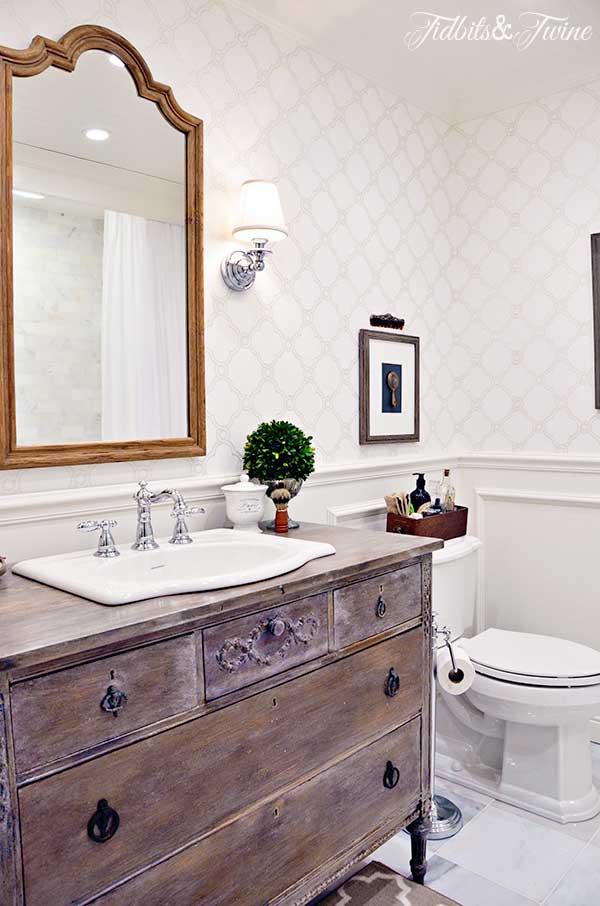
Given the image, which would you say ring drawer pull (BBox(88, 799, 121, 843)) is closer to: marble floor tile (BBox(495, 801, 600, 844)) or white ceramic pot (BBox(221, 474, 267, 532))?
white ceramic pot (BBox(221, 474, 267, 532))

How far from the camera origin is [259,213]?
203 cm

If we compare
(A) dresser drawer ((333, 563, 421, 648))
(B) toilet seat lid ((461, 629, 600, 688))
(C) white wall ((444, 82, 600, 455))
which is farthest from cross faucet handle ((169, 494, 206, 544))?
(C) white wall ((444, 82, 600, 455))

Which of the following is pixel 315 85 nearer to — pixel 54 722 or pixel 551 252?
pixel 551 252

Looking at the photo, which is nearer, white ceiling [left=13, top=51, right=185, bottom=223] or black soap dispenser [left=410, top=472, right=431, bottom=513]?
white ceiling [left=13, top=51, right=185, bottom=223]

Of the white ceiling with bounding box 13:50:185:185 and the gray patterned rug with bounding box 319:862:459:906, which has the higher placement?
the white ceiling with bounding box 13:50:185:185

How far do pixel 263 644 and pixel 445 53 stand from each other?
2166 millimetres

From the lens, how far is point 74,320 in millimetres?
1749

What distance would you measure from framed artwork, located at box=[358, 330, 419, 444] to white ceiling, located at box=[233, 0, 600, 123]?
3.11ft

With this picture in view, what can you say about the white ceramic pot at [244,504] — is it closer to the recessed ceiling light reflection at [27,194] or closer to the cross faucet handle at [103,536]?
the cross faucet handle at [103,536]

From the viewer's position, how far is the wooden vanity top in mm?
1107

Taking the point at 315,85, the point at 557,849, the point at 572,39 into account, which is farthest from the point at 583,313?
the point at 557,849

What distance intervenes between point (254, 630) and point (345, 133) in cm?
187

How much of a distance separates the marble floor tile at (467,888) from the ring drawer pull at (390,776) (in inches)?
14.0

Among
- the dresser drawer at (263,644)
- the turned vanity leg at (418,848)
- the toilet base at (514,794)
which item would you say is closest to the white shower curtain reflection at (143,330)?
the dresser drawer at (263,644)
